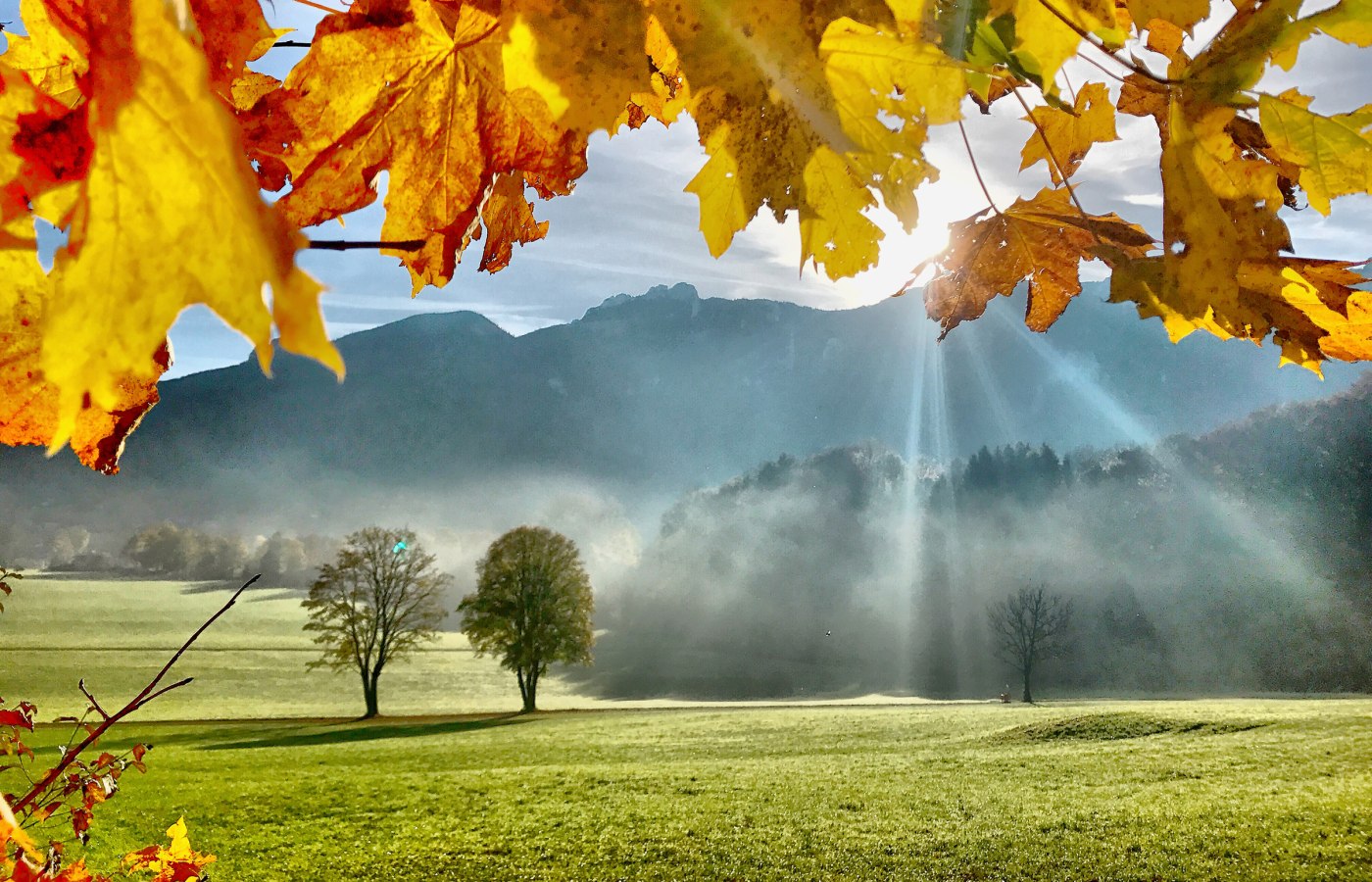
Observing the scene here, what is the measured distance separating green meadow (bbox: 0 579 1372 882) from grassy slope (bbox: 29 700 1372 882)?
0.15 feet

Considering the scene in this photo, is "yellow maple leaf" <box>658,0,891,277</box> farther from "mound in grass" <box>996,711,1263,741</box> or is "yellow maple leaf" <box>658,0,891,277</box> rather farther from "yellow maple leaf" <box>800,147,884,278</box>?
"mound in grass" <box>996,711,1263,741</box>

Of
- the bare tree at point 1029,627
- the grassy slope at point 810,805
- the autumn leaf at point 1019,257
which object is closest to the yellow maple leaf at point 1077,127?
the autumn leaf at point 1019,257

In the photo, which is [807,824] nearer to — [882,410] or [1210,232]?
[1210,232]

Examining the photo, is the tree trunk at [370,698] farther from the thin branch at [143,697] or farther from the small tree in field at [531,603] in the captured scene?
the thin branch at [143,697]

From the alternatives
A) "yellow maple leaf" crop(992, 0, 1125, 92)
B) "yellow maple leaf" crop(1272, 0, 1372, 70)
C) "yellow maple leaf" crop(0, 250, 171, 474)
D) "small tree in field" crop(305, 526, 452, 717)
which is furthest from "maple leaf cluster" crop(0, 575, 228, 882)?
"small tree in field" crop(305, 526, 452, 717)

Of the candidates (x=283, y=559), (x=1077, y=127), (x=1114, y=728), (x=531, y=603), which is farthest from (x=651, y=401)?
(x=1077, y=127)

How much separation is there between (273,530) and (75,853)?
53.8 metres

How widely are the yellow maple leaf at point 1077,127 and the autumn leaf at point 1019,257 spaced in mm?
46

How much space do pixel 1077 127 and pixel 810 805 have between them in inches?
425

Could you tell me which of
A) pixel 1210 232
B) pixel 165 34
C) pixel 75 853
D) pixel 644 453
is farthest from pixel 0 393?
pixel 644 453

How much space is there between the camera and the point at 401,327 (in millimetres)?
80625

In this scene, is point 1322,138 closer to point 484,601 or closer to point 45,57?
point 45,57

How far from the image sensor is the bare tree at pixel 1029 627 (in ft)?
97.1

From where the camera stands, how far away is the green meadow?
7996 millimetres
